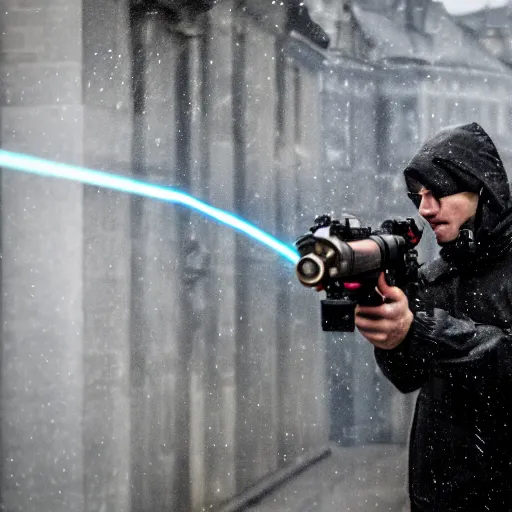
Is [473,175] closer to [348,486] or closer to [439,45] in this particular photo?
[348,486]

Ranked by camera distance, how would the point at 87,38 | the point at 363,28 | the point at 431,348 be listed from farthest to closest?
the point at 363,28 < the point at 87,38 < the point at 431,348

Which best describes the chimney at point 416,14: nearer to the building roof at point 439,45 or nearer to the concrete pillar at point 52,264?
the building roof at point 439,45

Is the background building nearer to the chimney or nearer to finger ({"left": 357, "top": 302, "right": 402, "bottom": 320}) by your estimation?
the chimney

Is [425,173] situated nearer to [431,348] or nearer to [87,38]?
[431,348]

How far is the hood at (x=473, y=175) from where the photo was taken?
1928mm

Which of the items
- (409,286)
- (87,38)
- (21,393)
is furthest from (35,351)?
(409,286)

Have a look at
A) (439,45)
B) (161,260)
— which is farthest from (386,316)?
(439,45)

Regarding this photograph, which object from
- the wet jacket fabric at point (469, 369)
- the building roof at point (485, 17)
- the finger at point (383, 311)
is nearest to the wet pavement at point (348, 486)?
the wet jacket fabric at point (469, 369)

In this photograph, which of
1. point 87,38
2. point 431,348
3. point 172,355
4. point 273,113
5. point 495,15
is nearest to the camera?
point 431,348

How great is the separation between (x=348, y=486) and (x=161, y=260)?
7.26 feet

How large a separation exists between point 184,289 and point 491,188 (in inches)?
66.1

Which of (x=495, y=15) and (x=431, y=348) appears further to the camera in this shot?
(x=495, y=15)

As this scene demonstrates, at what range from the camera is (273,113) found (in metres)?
3.94

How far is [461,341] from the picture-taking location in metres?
1.73
